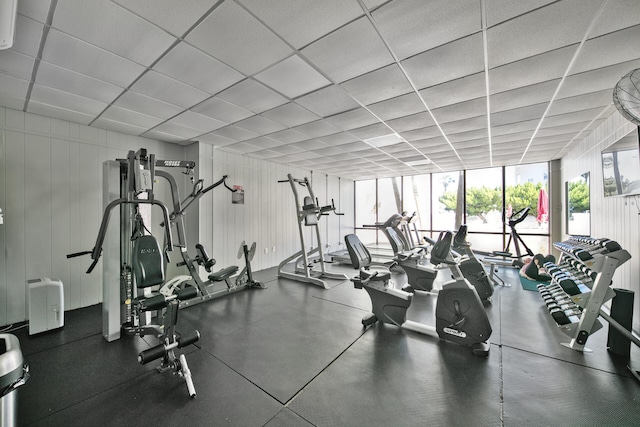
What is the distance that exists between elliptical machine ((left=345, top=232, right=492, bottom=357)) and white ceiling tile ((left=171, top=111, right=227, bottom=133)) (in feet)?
10.2

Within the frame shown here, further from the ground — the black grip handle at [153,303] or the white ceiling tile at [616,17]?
the white ceiling tile at [616,17]

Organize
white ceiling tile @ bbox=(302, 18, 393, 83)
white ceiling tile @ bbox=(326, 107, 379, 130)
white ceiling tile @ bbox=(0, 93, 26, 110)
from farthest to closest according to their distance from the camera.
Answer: white ceiling tile @ bbox=(326, 107, 379, 130) → white ceiling tile @ bbox=(0, 93, 26, 110) → white ceiling tile @ bbox=(302, 18, 393, 83)

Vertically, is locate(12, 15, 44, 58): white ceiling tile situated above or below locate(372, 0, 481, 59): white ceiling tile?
below

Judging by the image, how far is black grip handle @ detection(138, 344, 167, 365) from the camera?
6.25ft

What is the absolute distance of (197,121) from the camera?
Answer: 3709mm

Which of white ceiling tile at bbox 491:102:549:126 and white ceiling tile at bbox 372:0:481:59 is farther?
white ceiling tile at bbox 491:102:549:126

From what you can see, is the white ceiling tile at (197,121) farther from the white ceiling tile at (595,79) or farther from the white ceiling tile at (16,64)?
the white ceiling tile at (595,79)

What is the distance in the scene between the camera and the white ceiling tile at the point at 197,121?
3.49 m

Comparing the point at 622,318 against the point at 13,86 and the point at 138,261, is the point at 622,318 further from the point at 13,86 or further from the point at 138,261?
the point at 13,86

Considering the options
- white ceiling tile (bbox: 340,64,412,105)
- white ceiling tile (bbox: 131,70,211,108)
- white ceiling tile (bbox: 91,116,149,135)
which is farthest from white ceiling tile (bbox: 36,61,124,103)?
white ceiling tile (bbox: 340,64,412,105)

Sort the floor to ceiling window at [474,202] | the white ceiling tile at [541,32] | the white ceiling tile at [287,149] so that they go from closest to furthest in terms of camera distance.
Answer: the white ceiling tile at [541,32] < the white ceiling tile at [287,149] < the floor to ceiling window at [474,202]

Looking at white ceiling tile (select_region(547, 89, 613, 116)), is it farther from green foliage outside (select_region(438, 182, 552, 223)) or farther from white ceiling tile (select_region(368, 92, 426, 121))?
green foliage outside (select_region(438, 182, 552, 223))

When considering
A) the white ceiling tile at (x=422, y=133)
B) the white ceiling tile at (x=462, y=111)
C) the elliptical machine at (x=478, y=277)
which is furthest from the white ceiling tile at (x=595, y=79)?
the elliptical machine at (x=478, y=277)

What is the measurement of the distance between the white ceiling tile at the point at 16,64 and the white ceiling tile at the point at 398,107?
3.42 meters
